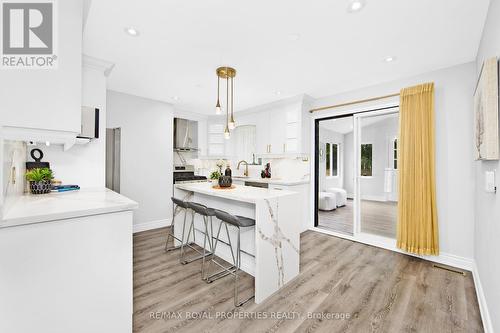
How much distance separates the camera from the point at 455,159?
8.75 feet

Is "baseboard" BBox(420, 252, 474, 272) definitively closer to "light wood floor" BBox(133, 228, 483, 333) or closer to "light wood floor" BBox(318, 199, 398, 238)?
"light wood floor" BBox(133, 228, 483, 333)

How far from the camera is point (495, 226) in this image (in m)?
1.47

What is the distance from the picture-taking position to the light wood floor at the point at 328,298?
1688mm

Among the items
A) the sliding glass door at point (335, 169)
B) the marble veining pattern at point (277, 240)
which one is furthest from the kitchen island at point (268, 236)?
the sliding glass door at point (335, 169)

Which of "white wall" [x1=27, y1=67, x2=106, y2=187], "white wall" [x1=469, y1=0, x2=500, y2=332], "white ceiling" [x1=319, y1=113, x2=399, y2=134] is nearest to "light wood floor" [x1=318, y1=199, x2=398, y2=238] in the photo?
"white ceiling" [x1=319, y1=113, x2=399, y2=134]

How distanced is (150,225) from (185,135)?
2175 millimetres

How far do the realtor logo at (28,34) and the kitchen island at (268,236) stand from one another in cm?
167

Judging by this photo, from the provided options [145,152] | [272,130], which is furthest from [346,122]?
[145,152]

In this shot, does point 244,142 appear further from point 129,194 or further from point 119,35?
point 119,35

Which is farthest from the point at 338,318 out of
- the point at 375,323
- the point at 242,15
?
the point at 242,15

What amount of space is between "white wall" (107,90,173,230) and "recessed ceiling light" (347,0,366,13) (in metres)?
3.76

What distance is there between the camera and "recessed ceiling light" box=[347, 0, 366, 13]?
5.46ft

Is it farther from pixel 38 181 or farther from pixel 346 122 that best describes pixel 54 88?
pixel 346 122

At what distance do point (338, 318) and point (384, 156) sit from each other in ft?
10.0
